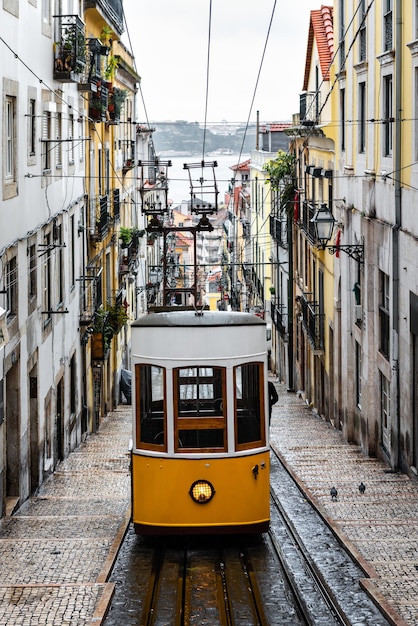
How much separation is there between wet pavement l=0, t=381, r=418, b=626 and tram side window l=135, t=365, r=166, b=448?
129cm

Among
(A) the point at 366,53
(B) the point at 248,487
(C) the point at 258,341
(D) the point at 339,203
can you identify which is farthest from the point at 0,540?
(D) the point at 339,203

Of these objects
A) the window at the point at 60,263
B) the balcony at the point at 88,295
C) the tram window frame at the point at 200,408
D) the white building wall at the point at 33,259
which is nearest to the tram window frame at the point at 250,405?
the tram window frame at the point at 200,408

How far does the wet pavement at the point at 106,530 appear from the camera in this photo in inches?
380

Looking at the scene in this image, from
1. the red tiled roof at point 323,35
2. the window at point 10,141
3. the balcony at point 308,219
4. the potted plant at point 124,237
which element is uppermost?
the red tiled roof at point 323,35

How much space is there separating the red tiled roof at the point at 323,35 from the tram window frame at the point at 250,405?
1782 cm

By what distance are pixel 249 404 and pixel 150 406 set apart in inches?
43.5

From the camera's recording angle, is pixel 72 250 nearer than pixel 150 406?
No

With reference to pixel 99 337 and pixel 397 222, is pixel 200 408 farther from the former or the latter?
pixel 99 337

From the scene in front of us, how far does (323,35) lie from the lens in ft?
102

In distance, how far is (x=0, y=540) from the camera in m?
12.6

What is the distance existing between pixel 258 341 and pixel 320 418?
1759 centimetres

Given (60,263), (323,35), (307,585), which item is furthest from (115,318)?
(307,585)

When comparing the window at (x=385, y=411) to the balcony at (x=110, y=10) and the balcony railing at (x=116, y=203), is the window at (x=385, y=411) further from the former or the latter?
the balcony railing at (x=116, y=203)

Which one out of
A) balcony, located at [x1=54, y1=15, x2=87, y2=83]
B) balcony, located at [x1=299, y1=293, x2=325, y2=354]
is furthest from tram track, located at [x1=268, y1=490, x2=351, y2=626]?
balcony, located at [x1=299, y1=293, x2=325, y2=354]
